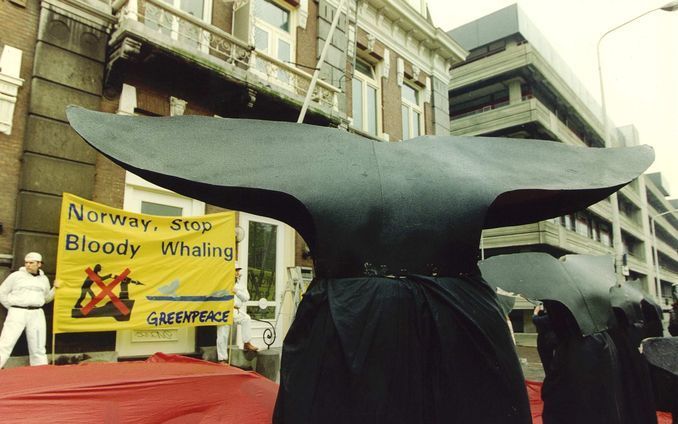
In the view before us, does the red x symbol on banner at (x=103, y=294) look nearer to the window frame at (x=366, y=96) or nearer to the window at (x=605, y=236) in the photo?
the window frame at (x=366, y=96)

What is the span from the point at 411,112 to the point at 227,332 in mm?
10636

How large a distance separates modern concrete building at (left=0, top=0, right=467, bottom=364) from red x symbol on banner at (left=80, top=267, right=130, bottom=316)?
0.77 metres

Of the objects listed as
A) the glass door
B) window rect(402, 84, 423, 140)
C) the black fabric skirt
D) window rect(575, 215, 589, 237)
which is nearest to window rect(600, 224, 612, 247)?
window rect(575, 215, 589, 237)

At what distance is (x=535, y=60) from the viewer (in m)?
26.0

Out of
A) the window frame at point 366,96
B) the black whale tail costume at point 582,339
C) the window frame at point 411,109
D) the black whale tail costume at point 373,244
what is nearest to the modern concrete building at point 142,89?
the window frame at point 366,96

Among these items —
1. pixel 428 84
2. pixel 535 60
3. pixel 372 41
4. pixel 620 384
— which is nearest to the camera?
pixel 620 384

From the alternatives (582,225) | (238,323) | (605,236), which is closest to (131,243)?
(238,323)

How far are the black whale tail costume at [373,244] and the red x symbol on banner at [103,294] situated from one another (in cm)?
681

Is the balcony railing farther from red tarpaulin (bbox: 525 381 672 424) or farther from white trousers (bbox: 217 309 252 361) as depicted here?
red tarpaulin (bbox: 525 381 672 424)

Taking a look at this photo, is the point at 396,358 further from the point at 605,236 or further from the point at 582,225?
the point at 605,236

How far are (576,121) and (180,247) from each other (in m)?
32.3

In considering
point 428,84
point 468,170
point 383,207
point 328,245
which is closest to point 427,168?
point 468,170

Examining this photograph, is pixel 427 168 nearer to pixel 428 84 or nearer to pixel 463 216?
pixel 463 216

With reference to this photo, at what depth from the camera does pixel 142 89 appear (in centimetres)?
920
